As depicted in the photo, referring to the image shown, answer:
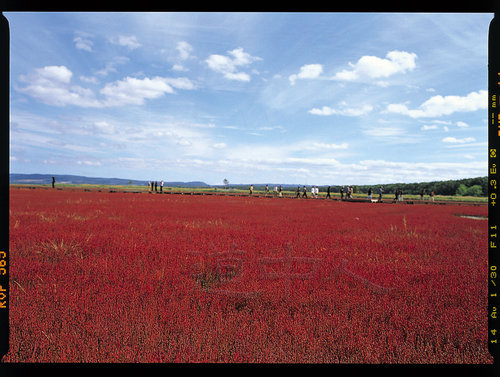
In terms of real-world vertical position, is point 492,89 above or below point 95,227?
above

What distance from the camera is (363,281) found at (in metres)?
4.61

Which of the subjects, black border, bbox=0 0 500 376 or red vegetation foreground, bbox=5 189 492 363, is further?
red vegetation foreground, bbox=5 189 492 363
